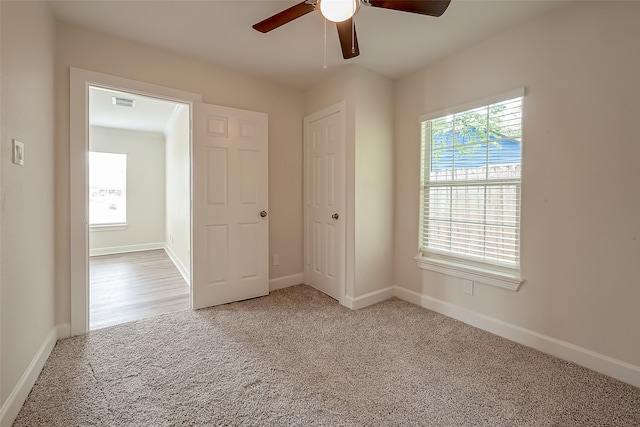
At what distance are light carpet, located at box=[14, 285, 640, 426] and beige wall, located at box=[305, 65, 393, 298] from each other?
596mm

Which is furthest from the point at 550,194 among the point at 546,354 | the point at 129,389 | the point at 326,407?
the point at 129,389

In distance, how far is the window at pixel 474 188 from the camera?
2.21 metres

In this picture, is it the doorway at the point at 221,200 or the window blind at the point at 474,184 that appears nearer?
the window blind at the point at 474,184

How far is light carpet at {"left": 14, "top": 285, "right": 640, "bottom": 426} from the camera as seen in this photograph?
143cm

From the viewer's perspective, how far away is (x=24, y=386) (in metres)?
1.53

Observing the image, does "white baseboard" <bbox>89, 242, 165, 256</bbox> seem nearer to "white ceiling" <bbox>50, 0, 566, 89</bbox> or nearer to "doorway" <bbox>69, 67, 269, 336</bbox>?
"doorway" <bbox>69, 67, 269, 336</bbox>

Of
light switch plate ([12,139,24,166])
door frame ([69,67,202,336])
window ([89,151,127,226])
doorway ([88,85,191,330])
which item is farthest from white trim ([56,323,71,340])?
window ([89,151,127,226])

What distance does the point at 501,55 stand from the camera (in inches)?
87.8

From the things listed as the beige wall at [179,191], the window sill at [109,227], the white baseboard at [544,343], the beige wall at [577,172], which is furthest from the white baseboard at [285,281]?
the window sill at [109,227]

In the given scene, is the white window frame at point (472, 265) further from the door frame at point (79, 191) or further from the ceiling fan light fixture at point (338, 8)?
the door frame at point (79, 191)

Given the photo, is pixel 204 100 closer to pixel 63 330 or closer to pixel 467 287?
pixel 63 330

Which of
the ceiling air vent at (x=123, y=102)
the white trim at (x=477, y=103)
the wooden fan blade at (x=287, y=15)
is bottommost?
the white trim at (x=477, y=103)

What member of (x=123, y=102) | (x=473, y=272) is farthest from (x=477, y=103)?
(x=123, y=102)

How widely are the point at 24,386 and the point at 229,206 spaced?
1.85 m
